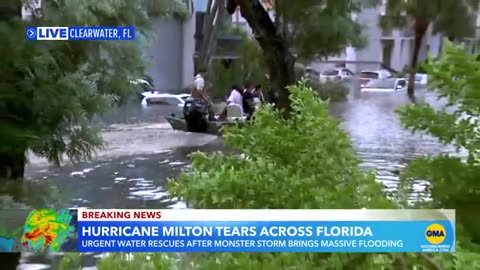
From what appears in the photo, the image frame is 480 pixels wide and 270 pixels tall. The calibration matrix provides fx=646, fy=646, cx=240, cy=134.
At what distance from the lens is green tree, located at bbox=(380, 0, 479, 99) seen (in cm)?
158

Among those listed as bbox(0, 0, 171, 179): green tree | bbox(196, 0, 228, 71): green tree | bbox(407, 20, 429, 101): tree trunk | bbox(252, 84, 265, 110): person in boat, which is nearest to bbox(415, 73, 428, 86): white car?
bbox(407, 20, 429, 101): tree trunk

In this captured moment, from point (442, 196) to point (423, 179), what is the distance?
0.19ft

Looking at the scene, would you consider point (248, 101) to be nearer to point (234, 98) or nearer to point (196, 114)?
point (234, 98)

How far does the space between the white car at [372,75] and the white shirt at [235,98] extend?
32cm

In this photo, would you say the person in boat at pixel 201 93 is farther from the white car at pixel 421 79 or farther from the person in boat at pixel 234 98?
the white car at pixel 421 79

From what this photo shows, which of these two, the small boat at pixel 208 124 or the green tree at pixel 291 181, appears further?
the small boat at pixel 208 124

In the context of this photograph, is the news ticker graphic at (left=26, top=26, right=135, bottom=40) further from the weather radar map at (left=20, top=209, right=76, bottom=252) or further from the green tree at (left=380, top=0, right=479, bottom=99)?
the green tree at (left=380, top=0, right=479, bottom=99)

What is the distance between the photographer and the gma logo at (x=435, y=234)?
128 cm

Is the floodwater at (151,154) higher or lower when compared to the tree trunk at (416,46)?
lower

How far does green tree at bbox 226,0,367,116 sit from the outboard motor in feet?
0.68

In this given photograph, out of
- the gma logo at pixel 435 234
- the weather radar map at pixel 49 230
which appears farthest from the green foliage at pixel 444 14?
the weather radar map at pixel 49 230

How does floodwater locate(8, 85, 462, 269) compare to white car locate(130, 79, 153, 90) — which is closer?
floodwater locate(8, 85, 462, 269)

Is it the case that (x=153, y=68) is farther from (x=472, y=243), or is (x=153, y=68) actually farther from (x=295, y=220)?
(x=472, y=243)

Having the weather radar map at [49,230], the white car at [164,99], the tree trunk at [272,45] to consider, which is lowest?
the weather radar map at [49,230]
